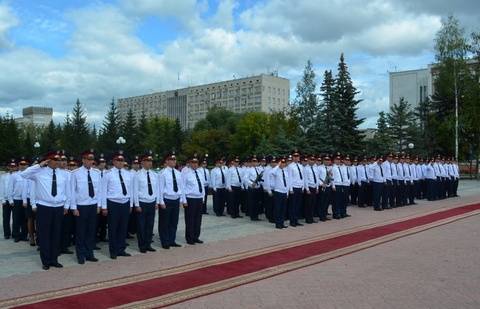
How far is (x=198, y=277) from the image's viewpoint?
7758 mm

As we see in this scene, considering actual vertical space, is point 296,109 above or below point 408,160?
above

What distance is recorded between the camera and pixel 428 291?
691 cm

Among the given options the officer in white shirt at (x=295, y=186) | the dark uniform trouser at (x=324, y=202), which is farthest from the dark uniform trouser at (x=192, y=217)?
the dark uniform trouser at (x=324, y=202)

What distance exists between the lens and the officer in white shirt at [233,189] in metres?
16.0

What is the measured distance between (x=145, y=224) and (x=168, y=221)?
58 cm

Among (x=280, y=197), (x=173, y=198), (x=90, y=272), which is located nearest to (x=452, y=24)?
(x=280, y=197)

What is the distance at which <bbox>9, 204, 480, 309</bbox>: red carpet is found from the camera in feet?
21.0

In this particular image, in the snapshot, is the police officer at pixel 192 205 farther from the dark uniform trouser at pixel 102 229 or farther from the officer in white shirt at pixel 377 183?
the officer in white shirt at pixel 377 183

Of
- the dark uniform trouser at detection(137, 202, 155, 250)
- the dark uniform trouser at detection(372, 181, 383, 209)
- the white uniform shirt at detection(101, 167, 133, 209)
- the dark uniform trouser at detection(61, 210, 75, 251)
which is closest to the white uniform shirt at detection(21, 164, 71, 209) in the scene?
the white uniform shirt at detection(101, 167, 133, 209)

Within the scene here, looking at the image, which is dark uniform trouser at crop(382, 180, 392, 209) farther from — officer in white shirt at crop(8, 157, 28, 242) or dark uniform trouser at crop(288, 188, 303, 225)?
officer in white shirt at crop(8, 157, 28, 242)

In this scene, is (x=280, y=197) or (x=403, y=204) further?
(x=403, y=204)

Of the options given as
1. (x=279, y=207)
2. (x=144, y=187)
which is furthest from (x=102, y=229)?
(x=279, y=207)

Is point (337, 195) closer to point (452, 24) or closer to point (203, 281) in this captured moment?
point (203, 281)

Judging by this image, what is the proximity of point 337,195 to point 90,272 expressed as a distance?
30.5ft
